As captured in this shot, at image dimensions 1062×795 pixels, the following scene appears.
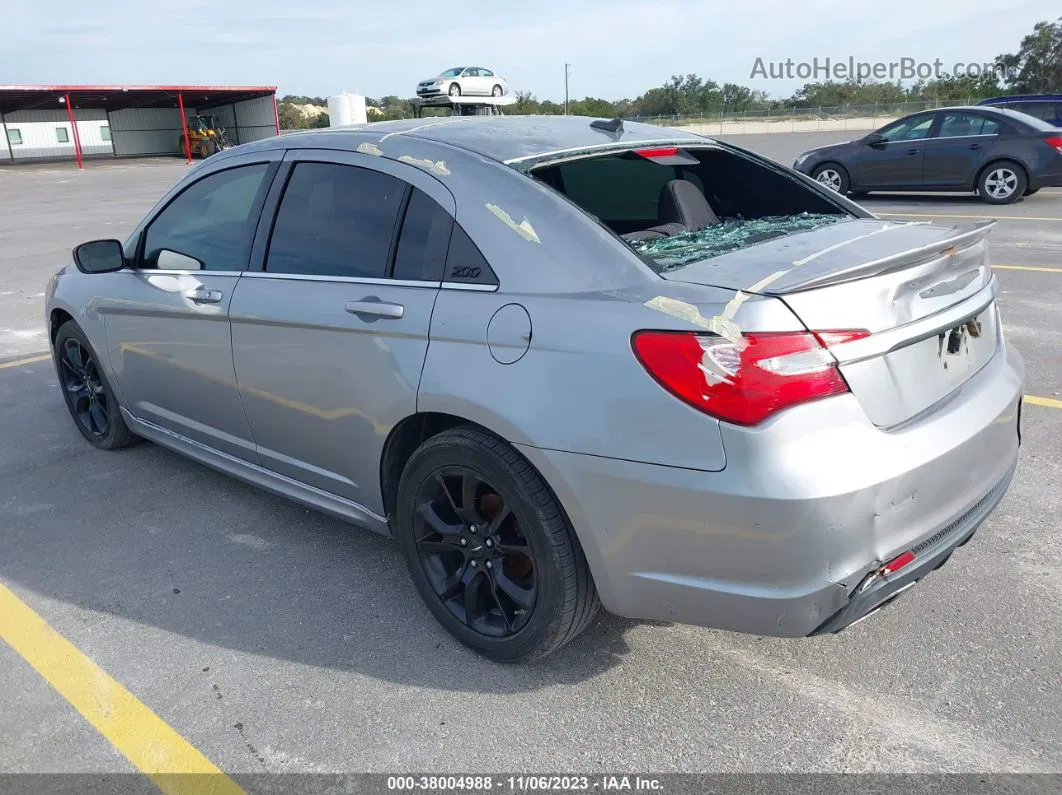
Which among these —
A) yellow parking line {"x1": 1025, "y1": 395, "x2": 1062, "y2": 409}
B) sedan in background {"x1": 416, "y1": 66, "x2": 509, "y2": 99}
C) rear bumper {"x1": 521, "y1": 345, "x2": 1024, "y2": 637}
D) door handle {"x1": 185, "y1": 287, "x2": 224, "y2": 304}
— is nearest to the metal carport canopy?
sedan in background {"x1": 416, "y1": 66, "x2": 509, "y2": 99}

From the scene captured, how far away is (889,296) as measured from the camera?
7.67 feet

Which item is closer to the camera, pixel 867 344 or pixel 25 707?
pixel 867 344

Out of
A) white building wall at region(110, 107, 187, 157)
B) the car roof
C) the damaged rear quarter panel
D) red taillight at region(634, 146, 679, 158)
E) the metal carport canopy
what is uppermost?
the metal carport canopy

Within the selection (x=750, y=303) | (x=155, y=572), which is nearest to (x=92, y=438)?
(x=155, y=572)

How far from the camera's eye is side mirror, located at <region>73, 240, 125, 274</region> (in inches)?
163

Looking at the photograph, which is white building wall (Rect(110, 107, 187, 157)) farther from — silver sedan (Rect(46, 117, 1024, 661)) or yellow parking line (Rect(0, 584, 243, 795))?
yellow parking line (Rect(0, 584, 243, 795))

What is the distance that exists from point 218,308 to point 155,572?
109 centimetres

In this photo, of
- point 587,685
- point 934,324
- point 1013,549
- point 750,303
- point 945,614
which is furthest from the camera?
point 1013,549

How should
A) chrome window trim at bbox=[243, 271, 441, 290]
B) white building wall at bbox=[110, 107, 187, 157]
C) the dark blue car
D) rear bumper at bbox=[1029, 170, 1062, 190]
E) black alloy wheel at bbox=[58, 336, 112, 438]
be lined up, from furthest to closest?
1. white building wall at bbox=[110, 107, 187, 157]
2. the dark blue car
3. rear bumper at bbox=[1029, 170, 1062, 190]
4. black alloy wheel at bbox=[58, 336, 112, 438]
5. chrome window trim at bbox=[243, 271, 441, 290]

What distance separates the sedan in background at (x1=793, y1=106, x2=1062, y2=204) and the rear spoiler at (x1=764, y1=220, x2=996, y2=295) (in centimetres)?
1189

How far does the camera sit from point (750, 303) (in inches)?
87.6

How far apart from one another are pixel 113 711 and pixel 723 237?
8.34ft

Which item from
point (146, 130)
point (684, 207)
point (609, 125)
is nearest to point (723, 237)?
point (684, 207)

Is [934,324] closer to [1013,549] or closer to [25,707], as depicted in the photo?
[1013,549]
